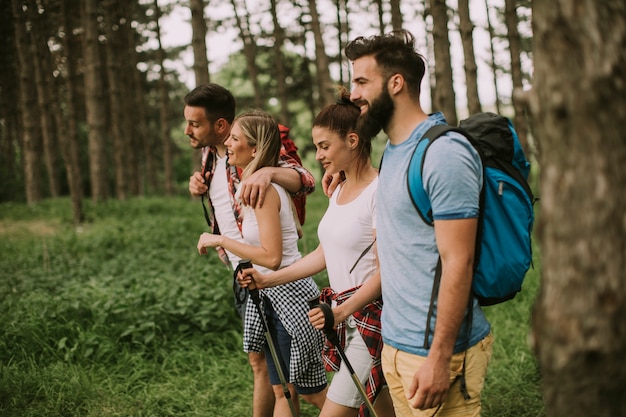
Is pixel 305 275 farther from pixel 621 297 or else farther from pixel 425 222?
pixel 621 297

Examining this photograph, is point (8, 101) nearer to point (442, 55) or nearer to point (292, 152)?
point (442, 55)

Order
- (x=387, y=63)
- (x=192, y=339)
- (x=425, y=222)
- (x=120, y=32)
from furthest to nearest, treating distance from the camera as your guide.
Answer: (x=120, y=32) → (x=192, y=339) → (x=387, y=63) → (x=425, y=222)

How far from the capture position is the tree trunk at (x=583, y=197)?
1499 mm

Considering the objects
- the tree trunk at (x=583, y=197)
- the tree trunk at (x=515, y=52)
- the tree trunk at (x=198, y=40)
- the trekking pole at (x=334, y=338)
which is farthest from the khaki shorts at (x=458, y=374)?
the tree trunk at (x=515, y=52)

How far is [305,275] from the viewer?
3469 millimetres

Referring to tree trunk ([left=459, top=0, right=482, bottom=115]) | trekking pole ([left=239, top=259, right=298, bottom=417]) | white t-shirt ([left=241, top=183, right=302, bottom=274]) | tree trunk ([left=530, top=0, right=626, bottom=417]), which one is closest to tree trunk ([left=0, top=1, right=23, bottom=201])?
tree trunk ([left=459, top=0, right=482, bottom=115])

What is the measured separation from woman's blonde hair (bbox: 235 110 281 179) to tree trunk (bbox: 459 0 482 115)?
7008mm

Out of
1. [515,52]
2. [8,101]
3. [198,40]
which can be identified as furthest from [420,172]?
[8,101]

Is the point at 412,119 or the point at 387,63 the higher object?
the point at 387,63

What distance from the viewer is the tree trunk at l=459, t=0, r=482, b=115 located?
9.64m

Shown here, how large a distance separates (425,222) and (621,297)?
90 centimetres

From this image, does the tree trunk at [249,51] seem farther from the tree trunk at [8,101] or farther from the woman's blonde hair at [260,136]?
the woman's blonde hair at [260,136]

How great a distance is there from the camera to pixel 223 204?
397 centimetres

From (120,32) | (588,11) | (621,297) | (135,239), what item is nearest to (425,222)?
(621,297)
